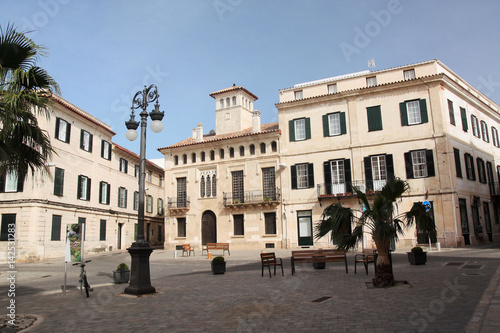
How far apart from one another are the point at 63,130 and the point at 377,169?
2339 centimetres

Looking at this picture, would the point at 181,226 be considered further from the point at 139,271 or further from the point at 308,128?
the point at 139,271

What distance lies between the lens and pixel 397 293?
9.29m

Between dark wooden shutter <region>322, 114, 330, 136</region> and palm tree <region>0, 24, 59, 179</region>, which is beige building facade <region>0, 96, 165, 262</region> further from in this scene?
dark wooden shutter <region>322, 114, 330, 136</region>

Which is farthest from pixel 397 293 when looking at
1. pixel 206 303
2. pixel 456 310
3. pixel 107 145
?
pixel 107 145

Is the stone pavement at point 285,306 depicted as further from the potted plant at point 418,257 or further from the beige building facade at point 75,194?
the beige building facade at point 75,194

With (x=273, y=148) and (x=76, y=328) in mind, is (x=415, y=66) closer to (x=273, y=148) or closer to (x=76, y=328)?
(x=273, y=148)

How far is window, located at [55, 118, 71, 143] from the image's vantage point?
2903cm

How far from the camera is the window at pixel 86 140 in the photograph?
105 ft

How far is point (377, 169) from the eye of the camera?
1122 inches

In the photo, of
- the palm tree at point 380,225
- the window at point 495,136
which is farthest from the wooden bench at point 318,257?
the window at point 495,136

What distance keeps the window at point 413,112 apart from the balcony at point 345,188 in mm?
4676

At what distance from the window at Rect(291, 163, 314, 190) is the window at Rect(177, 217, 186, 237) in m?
10.7

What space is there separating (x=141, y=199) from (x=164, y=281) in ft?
12.9

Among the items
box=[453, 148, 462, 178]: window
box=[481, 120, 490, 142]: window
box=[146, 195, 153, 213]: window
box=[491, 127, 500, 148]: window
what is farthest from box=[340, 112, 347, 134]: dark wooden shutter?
box=[146, 195, 153, 213]: window
